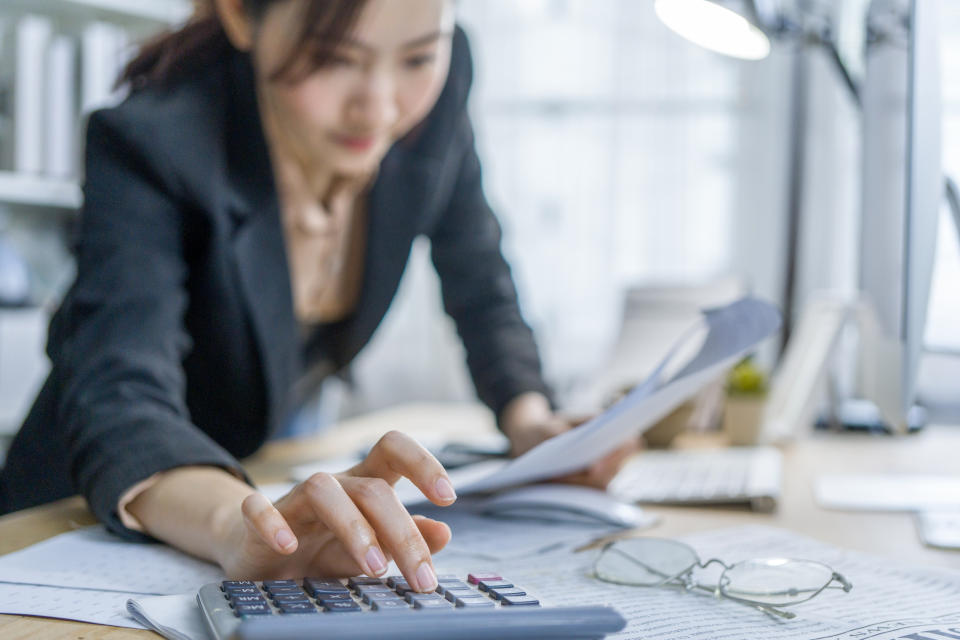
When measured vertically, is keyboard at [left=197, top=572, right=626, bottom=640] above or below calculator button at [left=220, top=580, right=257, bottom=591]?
above

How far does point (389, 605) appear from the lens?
425mm

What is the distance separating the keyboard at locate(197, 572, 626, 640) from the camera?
343 mm

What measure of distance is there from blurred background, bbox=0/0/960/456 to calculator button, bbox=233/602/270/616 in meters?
1.77

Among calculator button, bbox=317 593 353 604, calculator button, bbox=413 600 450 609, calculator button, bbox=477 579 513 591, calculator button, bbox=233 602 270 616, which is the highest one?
calculator button, bbox=233 602 270 616

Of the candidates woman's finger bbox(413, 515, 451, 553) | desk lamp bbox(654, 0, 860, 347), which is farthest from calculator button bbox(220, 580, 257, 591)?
desk lamp bbox(654, 0, 860, 347)

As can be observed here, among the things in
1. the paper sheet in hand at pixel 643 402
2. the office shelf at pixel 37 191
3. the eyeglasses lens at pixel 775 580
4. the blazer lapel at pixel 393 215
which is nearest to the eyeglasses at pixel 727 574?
the eyeglasses lens at pixel 775 580

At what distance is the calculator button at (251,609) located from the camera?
1.33 feet

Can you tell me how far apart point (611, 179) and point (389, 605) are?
2.21m

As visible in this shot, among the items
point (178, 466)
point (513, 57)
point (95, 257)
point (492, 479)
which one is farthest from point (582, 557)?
point (513, 57)

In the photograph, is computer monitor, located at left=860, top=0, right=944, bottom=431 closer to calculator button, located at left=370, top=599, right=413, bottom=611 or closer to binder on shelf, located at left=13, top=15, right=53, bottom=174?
calculator button, located at left=370, top=599, right=413, bottom=611

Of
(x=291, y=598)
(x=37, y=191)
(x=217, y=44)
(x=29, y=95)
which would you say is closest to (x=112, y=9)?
(x=29, y=95)

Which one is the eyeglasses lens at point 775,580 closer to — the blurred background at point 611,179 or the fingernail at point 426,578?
the fingernail at point 426,578

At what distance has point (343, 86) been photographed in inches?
35.2

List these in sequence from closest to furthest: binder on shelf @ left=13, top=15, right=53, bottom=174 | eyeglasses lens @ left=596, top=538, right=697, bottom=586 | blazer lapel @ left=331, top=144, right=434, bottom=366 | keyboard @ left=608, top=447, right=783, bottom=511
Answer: eyeglasses lens @ left=596, top=538, right=697, bottom=586 → keyboard @ left=608, top=447, right=783, bottom=511 → blazer lapel @ left=331, top=144, right=434, bottom=366 → binder on shelf @ left=13, top=15, right=53, bottom=174
